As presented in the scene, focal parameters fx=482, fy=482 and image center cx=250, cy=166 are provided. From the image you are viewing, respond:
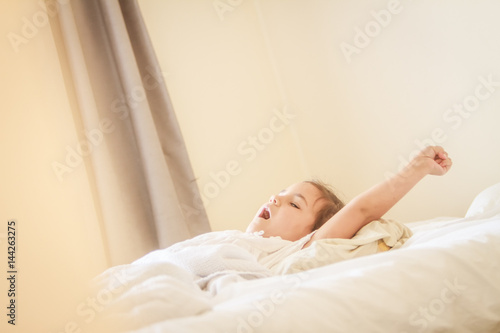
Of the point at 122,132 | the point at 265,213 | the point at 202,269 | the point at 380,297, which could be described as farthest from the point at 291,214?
the point at 122,132

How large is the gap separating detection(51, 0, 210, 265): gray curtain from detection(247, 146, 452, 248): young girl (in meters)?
0.77

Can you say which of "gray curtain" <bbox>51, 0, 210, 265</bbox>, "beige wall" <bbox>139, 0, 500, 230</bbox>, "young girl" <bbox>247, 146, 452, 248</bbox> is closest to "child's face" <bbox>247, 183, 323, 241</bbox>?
"young girl" <bbox>247, 146, 452, 248</bbox>

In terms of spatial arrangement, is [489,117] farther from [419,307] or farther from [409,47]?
[419,307]

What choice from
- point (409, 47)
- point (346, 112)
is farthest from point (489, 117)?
point (346, 112)

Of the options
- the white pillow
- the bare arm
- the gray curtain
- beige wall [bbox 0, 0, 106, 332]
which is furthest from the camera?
the gray curtain

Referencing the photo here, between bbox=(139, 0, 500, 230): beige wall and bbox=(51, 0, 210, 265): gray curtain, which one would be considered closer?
bbox=(139, 0, 500, 230): beige wall

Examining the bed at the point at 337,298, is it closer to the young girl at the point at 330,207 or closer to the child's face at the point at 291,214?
the young girl at the point at 330,207

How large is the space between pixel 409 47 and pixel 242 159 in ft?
3.50

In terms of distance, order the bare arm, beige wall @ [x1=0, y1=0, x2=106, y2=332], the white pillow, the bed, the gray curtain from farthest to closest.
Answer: the gray curtain → the white pillow → the bare arm → beige wall @ [x1=0, y1=0, x2=106, y2=332] → the bed

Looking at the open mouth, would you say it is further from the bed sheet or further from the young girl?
the bed sheet

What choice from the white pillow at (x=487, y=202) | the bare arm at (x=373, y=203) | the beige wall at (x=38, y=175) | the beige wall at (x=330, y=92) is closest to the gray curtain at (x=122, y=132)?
the beige wall at (x=38, y=175)

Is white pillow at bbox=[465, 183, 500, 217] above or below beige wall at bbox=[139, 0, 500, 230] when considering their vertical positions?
below

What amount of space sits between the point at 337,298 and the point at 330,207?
0.88m

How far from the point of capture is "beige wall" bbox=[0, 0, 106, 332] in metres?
1.03
